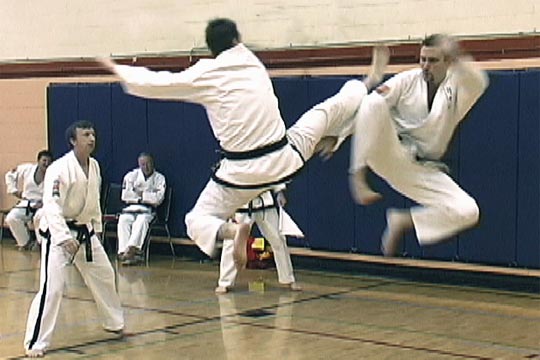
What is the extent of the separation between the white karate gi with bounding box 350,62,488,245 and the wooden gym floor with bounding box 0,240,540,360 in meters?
1.83

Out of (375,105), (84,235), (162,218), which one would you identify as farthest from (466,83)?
(162,218)

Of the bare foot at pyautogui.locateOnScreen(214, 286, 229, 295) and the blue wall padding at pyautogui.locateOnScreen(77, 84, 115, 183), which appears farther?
the blue wall padding at pyautogui.locateOnScreen(77, 84, 115, 183)

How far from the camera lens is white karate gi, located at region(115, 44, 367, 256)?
673 cm

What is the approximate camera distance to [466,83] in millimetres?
6871

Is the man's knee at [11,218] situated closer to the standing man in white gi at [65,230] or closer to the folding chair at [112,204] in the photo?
the folding chair at [112,204]

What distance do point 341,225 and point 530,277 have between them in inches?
102

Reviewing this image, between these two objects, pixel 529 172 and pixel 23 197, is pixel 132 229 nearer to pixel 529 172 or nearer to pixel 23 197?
pixel 23 197

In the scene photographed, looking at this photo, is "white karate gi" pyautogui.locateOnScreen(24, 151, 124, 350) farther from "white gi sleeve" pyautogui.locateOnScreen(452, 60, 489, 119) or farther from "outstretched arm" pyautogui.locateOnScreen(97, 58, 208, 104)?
"white gi sleeve" pyautogui.locateOnScreen(452, 60, 489, 119)

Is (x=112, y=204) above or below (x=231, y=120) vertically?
below

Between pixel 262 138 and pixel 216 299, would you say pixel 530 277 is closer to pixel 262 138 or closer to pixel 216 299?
pixel 216 299

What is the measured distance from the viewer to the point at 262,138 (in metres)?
6.81

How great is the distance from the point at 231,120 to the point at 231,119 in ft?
0.03

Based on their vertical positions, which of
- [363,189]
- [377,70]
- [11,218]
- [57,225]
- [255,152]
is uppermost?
[377,70]

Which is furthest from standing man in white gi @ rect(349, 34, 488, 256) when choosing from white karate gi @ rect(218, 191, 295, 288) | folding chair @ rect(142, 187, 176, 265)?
folding chair @ rect(142, 187, 176, 265)
